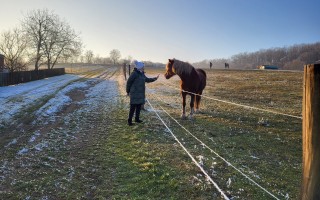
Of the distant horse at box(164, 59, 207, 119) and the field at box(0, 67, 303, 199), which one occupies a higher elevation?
the distant horse at box(164, 59, 207, 119)

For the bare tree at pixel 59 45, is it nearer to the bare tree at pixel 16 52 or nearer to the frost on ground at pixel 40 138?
the bare tree at pixel 16 52

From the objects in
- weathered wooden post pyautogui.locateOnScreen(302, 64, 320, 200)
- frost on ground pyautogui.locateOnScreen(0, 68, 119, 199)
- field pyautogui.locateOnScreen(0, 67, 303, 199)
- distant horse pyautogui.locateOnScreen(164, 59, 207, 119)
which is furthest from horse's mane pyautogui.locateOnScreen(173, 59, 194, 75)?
weathered wooden post pyautogui.locateOnScreen(302, 64, 320, 200)

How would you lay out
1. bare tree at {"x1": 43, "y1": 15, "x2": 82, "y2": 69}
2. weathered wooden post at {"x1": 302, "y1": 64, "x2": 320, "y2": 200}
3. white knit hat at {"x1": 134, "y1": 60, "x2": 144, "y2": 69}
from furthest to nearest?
bare tree at {"x1": 43, "y1": 15, "x2": 82, "y2": 69}
white knit hat at {"x1": 134, "y1": 60, "x2": 144, "y2": 69}
weathered wooden post at {"x1": 302, "y1": 64, "x2": 320, "y2": 200}

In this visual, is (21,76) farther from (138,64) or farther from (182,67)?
(138,64)

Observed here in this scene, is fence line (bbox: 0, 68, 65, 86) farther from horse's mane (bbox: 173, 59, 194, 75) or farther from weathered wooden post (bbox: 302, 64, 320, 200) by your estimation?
weathered wooden post (bbox: 302, 64, 320, 200)

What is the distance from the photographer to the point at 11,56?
150ft

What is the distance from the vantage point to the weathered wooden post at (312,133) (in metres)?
2.37

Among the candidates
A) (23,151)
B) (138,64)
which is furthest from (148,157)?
(138,64)

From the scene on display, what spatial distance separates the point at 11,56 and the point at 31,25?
31.7 feet

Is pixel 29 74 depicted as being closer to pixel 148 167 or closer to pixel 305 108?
pixel 148 167

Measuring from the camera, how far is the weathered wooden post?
237cm

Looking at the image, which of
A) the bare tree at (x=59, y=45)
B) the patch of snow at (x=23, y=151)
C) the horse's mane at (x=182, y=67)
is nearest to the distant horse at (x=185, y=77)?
the horse's mane at (x=182, y=67)

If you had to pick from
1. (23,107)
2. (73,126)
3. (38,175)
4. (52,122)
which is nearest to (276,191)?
(38,175)

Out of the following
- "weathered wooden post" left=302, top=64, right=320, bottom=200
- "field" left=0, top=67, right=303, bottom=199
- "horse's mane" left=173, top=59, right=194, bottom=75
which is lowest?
"field" left=0, top=67, right=303, bottom=199
